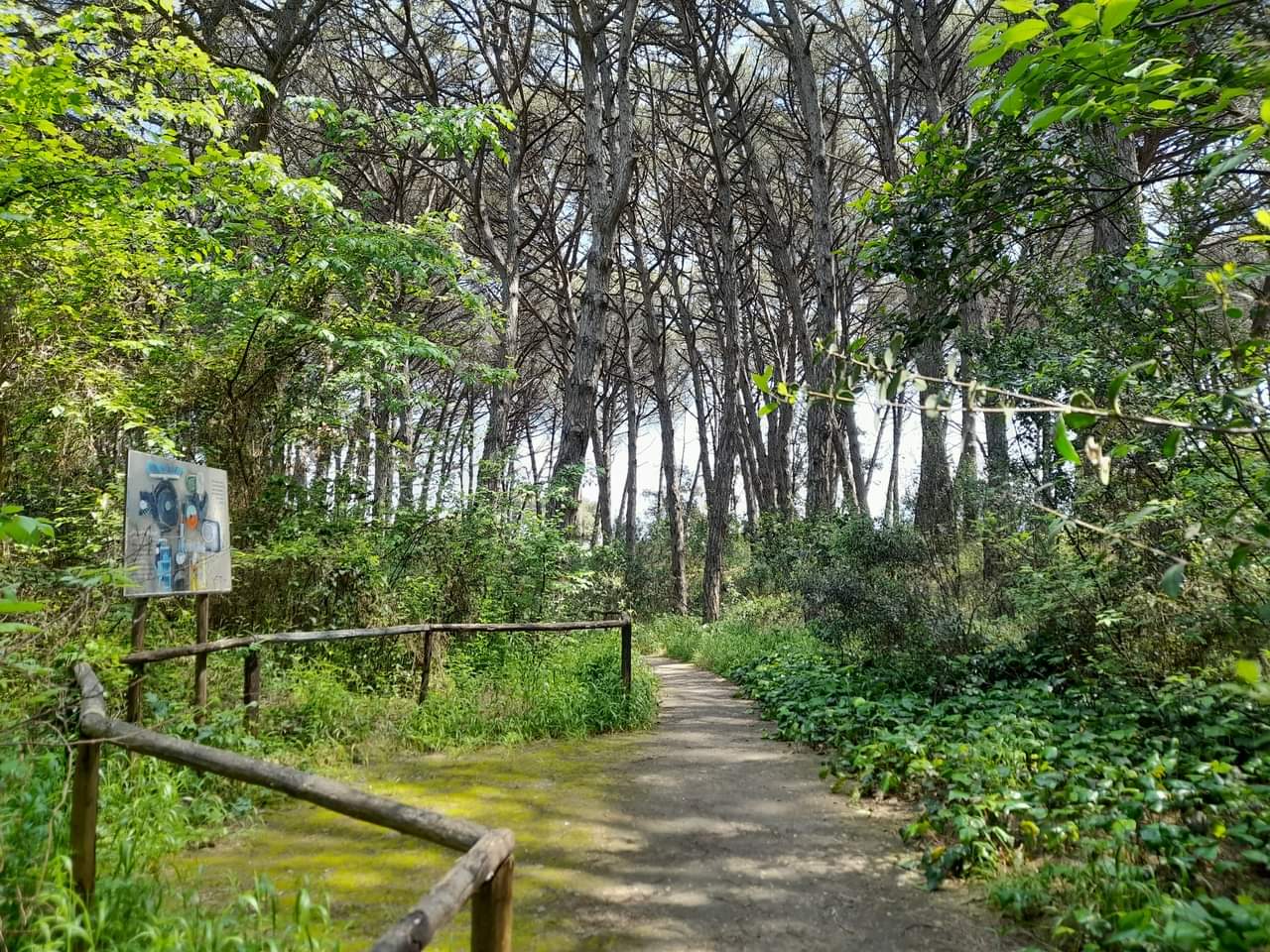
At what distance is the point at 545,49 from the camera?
1622 cm

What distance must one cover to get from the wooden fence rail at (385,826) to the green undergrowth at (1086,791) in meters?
2.28

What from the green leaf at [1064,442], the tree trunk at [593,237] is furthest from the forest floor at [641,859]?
the tree trunk at [593,237]

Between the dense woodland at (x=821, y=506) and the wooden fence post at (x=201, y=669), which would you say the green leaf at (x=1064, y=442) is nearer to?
the dense woodland at (x=821, y=506)

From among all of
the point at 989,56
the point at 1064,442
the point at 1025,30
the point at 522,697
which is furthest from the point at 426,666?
the point at 1025,30

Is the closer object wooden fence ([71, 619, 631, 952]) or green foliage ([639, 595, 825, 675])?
wooden fence ([71, 619, 631, 952])

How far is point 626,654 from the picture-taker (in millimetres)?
7809

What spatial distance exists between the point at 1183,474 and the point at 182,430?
9.09m

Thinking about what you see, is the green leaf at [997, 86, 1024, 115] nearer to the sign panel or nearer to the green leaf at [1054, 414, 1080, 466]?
the green leaf at [1054, 414, 1080, 466]

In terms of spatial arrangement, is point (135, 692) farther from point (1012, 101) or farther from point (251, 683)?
point (1012, 101)

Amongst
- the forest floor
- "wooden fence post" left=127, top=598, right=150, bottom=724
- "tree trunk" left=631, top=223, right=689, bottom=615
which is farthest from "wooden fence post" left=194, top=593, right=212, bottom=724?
"tree trunk" left=631, top=223, right=689, bottom=615

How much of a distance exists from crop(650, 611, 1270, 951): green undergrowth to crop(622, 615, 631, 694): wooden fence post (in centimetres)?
192

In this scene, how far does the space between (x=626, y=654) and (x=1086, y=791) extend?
187 inches

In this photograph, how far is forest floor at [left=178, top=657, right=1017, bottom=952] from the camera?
3.18 metres

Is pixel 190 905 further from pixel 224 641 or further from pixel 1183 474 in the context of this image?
pixel 1183 474
